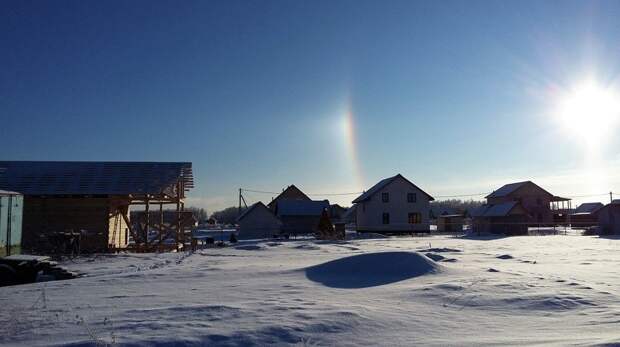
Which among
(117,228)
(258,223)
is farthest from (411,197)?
(117,228)

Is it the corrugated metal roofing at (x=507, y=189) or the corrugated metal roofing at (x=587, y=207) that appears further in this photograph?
the corrugated metal roofing at (x=587, y=207)

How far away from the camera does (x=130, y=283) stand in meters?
13.3

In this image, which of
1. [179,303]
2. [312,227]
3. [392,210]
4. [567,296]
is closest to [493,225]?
[392,210]

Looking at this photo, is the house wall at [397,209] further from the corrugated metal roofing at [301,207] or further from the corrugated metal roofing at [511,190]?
the corrugated metal roofing at [511,190]

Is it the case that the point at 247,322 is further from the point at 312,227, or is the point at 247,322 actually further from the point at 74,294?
the point at 312,227

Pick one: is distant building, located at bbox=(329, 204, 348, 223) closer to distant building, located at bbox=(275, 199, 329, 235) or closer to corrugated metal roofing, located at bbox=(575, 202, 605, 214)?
distant building, located at bbox=(275, 199, 329, 235)

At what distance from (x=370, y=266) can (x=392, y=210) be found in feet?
144

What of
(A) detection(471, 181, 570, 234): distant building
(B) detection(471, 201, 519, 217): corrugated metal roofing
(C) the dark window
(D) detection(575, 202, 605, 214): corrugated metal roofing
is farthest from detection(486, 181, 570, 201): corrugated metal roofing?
(D) detection(575, 202, 605, 214): corrugated metal roofing

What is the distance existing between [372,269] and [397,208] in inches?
1744

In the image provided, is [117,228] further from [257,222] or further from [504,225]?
[504,225]

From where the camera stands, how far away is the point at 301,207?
200 ft

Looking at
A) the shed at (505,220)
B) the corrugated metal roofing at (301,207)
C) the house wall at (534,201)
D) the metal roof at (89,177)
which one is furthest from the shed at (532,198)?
the metal roof at (89,177)

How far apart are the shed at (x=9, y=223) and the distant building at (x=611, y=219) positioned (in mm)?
47070

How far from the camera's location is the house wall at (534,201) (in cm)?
6481
